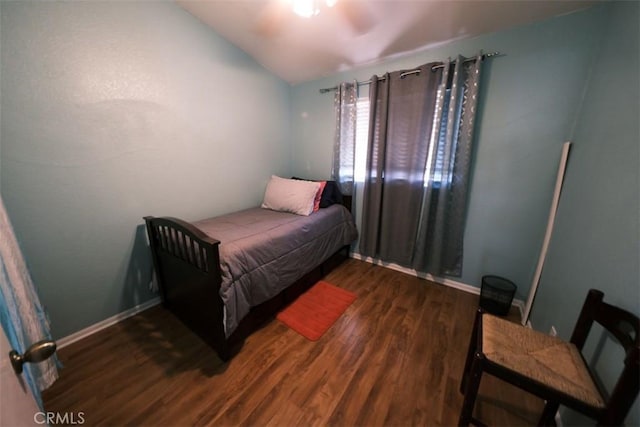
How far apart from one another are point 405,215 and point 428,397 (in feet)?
4.96

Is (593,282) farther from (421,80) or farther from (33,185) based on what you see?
(33,185)

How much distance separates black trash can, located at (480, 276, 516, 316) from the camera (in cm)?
186

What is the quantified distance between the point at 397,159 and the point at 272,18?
65.0 inches

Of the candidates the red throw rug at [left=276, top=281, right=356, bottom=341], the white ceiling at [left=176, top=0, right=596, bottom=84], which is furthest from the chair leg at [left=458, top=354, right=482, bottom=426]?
the white ceiling at [left=176, top=0, right=596, bottom=84]

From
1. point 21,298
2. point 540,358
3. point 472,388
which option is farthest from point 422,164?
point 21,298

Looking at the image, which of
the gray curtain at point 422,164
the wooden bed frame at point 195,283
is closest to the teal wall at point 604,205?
the gray curtain at point 422,164

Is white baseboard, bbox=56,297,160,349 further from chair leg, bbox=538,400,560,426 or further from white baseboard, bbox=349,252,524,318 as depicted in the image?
A: chair leg, bbox=538,400,560,426

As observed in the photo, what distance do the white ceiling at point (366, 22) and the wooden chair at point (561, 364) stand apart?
1882mm

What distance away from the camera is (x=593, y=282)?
3.36 ft

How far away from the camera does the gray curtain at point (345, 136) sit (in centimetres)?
248

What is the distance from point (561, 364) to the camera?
2.91ft

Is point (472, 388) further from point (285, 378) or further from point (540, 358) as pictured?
point (285, 378)

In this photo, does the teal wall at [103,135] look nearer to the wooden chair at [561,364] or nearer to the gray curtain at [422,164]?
the gray curtain at [422,164]

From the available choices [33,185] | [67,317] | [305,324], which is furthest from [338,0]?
[67,317]
